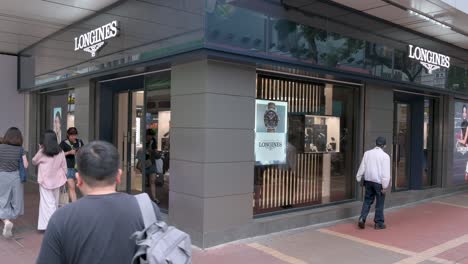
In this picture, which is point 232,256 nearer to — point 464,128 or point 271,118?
point 271,118

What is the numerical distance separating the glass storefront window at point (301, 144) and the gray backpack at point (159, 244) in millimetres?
5081

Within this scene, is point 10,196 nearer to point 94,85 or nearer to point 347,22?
point 94,85

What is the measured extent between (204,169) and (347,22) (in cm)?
418

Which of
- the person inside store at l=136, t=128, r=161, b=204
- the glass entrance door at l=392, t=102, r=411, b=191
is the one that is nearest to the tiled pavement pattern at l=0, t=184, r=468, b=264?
the person inside store at l=136, t=128, r=161, b=204

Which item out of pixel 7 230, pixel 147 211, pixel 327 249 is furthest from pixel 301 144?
pixel 147 211

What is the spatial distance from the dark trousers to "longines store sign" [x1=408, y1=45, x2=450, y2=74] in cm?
350

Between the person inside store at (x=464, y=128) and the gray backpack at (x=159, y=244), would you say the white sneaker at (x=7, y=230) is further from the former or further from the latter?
the person inside store at (x=464, y=128)

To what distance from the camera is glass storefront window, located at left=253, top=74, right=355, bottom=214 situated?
732 cm

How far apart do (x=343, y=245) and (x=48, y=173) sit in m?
4.71

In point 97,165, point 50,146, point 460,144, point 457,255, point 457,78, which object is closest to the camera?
point 97,165

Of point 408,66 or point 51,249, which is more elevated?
point 408,66

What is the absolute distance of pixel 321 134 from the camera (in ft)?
27.7

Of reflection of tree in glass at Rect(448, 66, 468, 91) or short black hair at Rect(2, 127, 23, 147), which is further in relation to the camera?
reflection of tree in glass at Rect(448, 66, 468, 91)

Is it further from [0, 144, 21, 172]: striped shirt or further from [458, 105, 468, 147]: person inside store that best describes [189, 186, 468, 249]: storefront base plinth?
[458, 105, 468, 147]: person inside store
